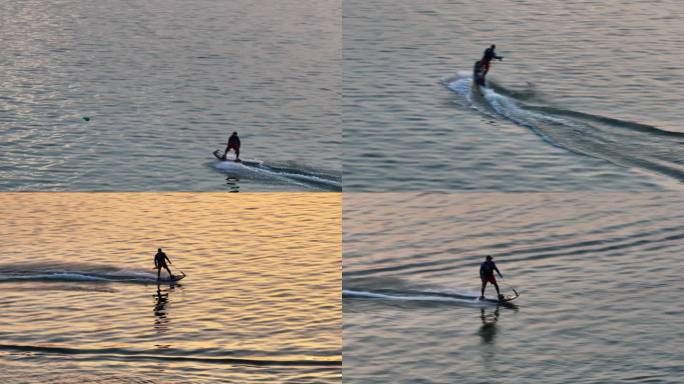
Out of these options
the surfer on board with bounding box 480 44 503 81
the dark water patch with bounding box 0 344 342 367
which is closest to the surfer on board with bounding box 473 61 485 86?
the surfer on board with bounding box 480 44 503 81

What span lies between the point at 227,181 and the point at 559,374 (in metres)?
18.8

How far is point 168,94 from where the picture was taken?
58.7m

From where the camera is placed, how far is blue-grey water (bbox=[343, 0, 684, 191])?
42312 millimetres

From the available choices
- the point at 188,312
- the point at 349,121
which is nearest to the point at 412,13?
the point at 349,121

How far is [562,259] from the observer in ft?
126

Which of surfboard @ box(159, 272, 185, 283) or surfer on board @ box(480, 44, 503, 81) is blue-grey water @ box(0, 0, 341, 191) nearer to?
surfer on board @ box(480, 44, 503, 81)

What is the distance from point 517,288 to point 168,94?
27502mm

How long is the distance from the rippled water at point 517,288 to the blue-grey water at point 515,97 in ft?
3.34

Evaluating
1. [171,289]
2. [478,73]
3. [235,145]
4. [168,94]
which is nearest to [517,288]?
[171,289]

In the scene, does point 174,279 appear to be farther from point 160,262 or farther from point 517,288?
point 517,288

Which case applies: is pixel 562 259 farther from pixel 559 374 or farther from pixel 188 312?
pixel 188 312

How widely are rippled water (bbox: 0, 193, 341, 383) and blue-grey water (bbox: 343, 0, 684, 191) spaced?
4184 mm

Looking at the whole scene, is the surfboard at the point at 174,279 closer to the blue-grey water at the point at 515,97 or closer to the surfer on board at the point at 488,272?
the blue-grey water at the point at 515,97

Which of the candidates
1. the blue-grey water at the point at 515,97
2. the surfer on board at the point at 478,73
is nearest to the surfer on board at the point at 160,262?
the blue-grey water at the point at 515,97
